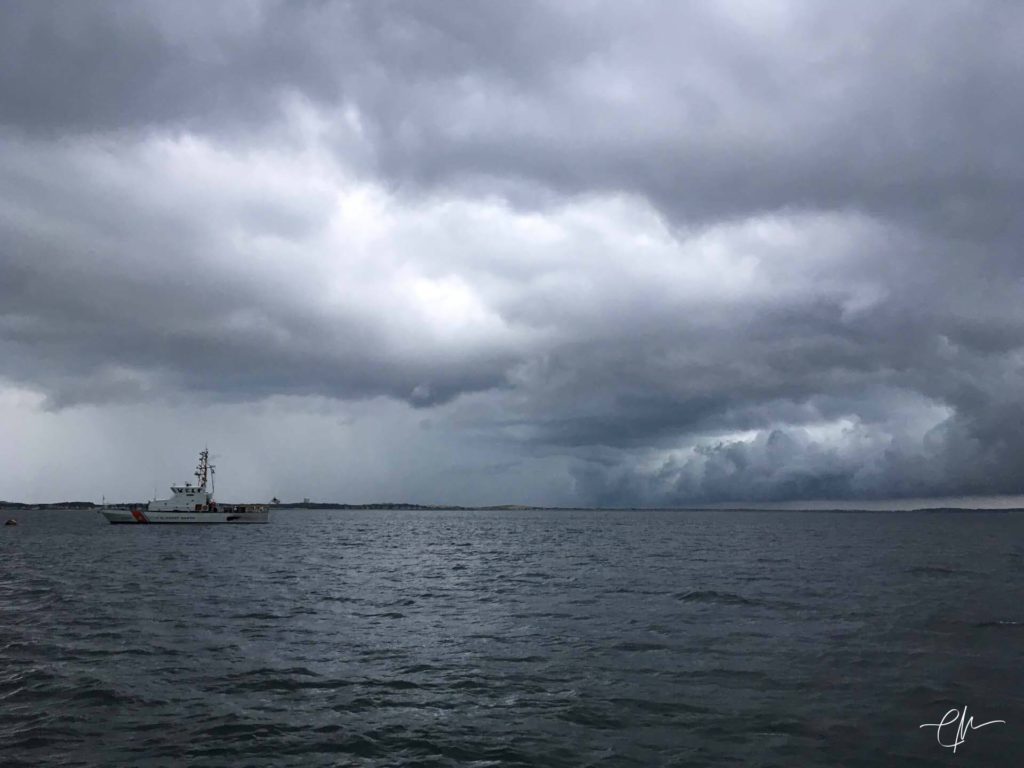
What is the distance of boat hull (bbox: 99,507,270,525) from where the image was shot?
464ft

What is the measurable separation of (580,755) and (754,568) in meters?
48.3

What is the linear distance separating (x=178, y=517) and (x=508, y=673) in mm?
137096

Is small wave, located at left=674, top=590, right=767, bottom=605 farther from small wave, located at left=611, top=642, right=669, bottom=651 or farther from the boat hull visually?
the boat hull

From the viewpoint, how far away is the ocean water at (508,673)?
15492 millimetres

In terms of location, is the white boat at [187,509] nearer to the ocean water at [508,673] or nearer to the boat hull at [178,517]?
the boat hull at [178,517]

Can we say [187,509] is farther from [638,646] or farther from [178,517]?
[638,646]

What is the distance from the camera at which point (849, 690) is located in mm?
20109

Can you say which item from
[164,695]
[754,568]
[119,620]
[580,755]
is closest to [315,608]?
[119,620]

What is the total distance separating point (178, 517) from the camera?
464 feet

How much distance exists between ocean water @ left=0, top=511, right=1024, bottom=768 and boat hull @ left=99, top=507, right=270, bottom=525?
10226 cm

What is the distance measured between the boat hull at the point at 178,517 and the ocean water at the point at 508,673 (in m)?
102

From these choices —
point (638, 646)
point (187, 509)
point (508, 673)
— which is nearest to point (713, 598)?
point (638, 646)

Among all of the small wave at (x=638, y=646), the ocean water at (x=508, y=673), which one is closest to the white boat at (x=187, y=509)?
the ocean water at (x=508, y=673)

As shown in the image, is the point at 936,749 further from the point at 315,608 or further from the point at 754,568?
the point at 754,568
